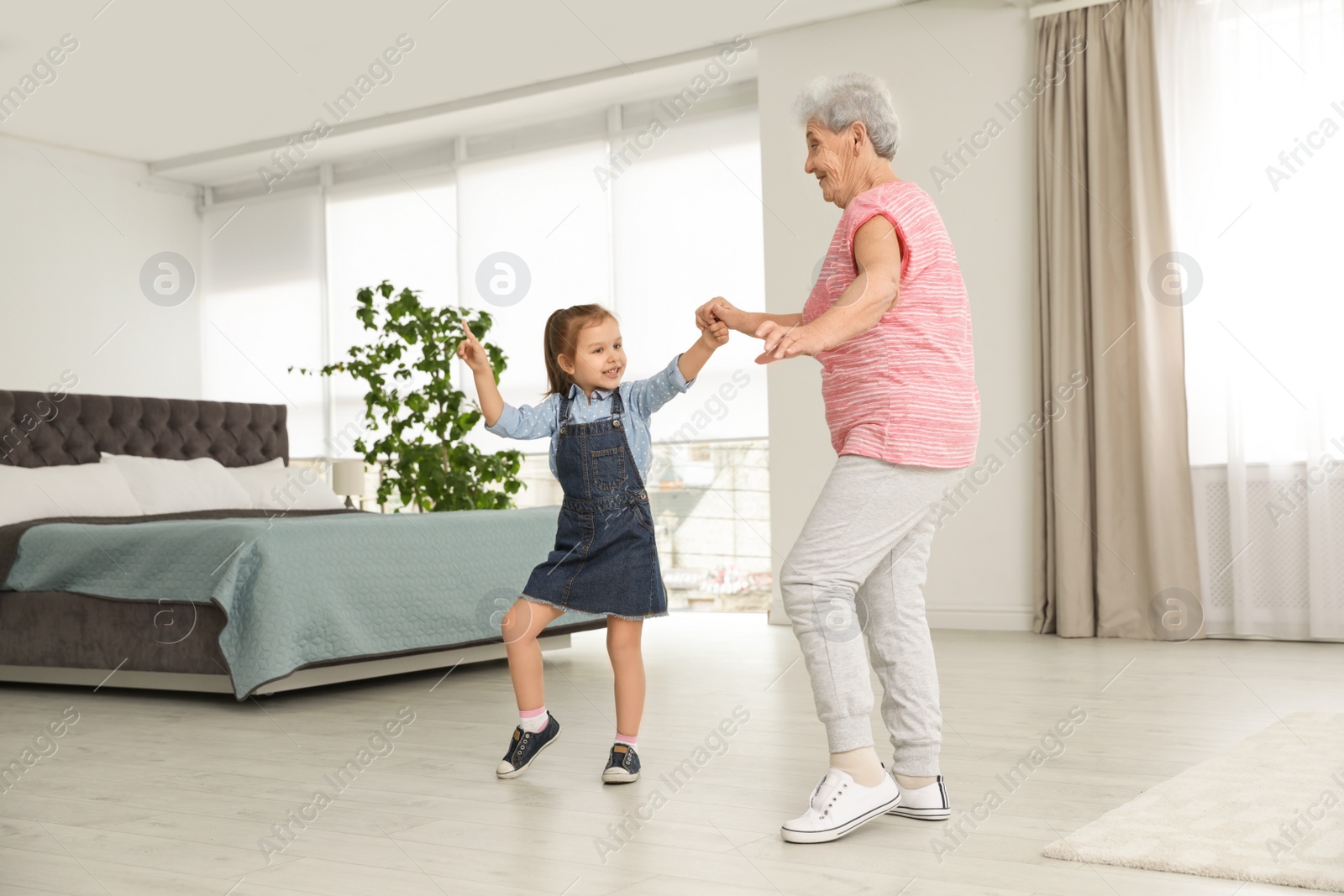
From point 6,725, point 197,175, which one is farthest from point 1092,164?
point 197,175

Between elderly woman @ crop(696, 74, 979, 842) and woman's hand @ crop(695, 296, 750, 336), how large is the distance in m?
0.15

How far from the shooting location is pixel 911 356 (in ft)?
6.56

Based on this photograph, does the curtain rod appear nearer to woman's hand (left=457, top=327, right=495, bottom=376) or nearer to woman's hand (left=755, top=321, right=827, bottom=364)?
A: woman's hand (left=457, top=327, right=495, bottom=376)

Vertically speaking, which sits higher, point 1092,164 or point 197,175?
point 197,175

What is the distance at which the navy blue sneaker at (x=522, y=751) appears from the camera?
8.36ft

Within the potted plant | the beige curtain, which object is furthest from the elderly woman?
the potted plant

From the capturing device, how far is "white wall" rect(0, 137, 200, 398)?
6.99 meters

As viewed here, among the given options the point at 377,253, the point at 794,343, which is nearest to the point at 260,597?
the point at 794,343

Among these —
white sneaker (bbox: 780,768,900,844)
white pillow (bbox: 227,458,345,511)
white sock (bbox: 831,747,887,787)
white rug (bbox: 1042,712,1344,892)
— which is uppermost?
white pillow (bbox: 227,458,345,511)

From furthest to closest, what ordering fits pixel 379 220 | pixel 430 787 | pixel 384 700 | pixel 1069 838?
pixel 379 220
pixel 384 700
pixel 430 787
pixel 1069 838

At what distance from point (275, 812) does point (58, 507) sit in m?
3.02

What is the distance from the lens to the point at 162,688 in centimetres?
380

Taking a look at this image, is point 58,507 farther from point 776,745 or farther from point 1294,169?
point 1294,169

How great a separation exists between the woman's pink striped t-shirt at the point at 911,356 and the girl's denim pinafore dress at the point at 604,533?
594 mm
